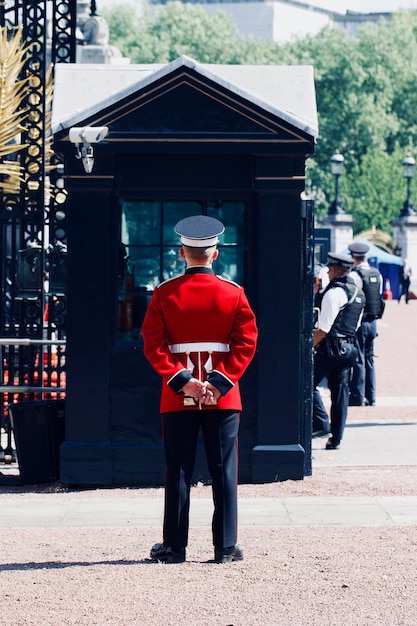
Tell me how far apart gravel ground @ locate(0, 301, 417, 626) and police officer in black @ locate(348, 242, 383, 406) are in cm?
737

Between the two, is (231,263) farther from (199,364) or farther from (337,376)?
(199,364)

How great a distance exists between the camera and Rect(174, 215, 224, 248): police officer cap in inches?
294

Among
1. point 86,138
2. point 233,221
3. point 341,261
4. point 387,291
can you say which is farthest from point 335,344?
point 387,291

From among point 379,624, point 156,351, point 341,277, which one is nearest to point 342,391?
point 341,277

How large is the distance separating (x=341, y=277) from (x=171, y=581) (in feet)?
20.5

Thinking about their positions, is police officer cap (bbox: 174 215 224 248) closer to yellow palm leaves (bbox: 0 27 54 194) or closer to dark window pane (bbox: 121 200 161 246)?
dark window pane (bbox: 121 200 161 246)

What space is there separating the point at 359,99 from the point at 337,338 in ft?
210

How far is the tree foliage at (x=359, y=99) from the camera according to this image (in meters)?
75.1

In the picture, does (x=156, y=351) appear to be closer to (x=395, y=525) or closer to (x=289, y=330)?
(x=395, y=525)

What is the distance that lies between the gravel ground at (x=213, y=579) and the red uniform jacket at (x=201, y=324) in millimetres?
937

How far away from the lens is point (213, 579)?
7.18 metres

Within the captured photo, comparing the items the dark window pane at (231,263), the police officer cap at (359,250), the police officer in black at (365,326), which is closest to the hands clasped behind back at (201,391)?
the dark window pane at (231,263)

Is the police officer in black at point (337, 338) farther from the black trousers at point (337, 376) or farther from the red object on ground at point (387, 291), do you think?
the red object on ground at point (387, 291)

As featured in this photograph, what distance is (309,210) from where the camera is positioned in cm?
1073
